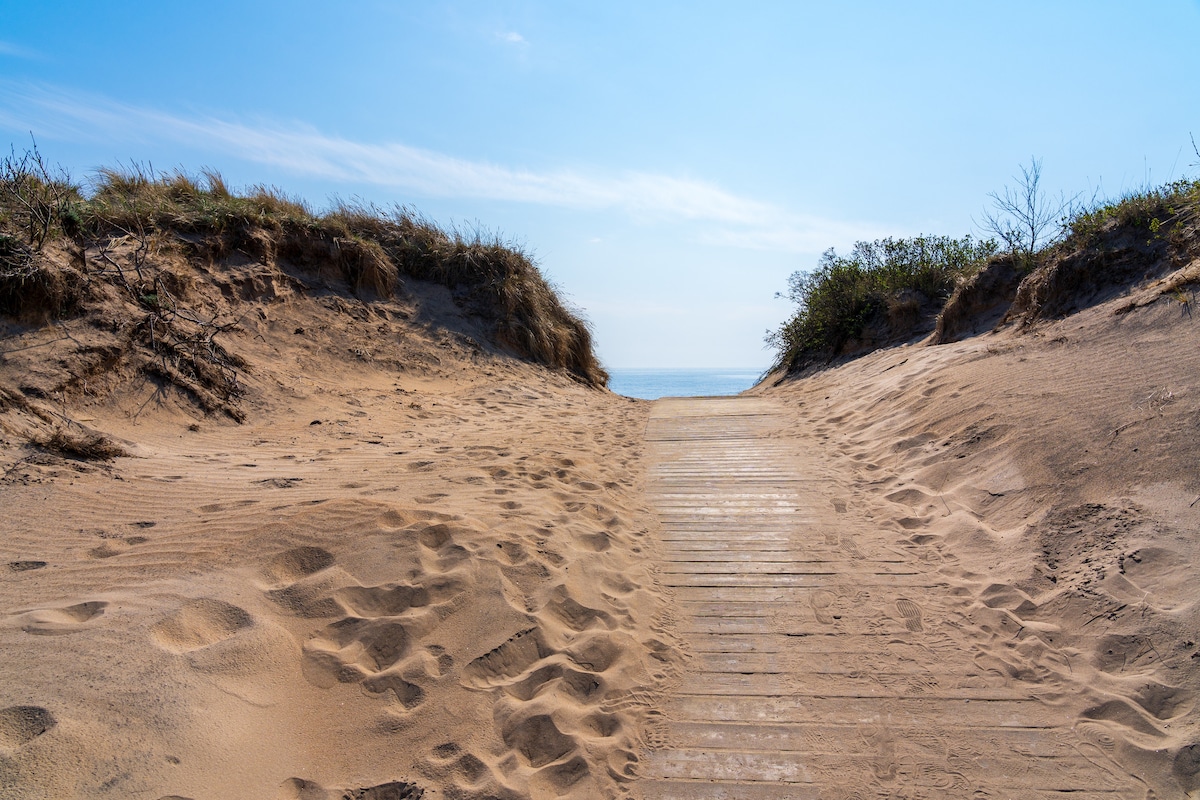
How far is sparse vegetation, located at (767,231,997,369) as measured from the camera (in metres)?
12.0

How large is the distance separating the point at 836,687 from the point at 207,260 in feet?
29.7

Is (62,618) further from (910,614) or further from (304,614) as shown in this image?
(910,614)

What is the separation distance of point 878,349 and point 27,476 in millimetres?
11886

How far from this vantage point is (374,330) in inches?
384

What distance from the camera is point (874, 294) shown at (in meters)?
12.6

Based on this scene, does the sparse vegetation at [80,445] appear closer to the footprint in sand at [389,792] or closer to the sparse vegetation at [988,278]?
the footprint in sand at [389,792]

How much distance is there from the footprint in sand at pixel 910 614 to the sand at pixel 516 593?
31 millimetres

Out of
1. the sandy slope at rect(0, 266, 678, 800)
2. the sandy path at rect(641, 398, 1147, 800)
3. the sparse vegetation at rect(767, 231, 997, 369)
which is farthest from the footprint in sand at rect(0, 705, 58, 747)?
the sparse vegetation at rect(767, 231, 997, 369)

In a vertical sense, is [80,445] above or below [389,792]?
above

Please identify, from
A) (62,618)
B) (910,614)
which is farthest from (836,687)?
(62,618)

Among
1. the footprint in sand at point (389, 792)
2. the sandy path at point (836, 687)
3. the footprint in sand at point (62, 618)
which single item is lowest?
the footprint in sand at point (389, 792)

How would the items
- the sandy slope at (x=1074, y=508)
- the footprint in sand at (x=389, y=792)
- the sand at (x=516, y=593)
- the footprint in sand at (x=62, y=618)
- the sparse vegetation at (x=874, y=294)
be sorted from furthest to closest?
1. the sparse vegetation at (x=874, y=294)
2. the sandy slope at (x=1074, y=508)
3. the footprint in sand at (x=62, y=618)
4. the sand at (x=516, y=593)
5. the footprint in sand at (x=389, y=792)

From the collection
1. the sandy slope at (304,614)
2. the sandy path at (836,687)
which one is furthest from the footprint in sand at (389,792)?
the sandy path at (836,687)

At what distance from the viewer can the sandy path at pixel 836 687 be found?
2465mm
